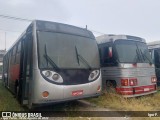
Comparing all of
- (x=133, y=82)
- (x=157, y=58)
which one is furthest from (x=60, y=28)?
(x=157, y=58)

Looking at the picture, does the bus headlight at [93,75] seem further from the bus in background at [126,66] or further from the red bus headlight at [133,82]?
the red bus headlight at [133,82]

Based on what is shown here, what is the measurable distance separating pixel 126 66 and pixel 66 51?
2.96 meters

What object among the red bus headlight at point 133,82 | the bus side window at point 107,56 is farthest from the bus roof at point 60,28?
the red bus headlight at point 133,82

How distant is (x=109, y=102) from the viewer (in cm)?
824

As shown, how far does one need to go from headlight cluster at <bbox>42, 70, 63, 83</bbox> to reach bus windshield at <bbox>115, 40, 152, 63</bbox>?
3294 millimetres

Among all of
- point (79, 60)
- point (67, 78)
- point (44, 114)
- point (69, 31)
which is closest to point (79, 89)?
point (67, 78)

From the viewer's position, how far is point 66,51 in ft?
21.7

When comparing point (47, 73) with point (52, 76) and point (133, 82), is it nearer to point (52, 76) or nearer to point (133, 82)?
point (52, 76)

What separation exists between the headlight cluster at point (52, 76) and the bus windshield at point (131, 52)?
3294 millimetres

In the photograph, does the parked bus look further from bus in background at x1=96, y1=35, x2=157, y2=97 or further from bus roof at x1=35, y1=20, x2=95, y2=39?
bus in background at x1=96, y1=35, x2=157, y2=97

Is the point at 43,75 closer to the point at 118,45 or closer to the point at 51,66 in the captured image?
the point at 51,66

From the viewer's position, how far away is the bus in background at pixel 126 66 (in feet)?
27.8

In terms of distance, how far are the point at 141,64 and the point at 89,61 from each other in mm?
2988

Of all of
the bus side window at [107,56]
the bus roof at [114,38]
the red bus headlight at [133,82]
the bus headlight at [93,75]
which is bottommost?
the red bus headlight at [133,82]
